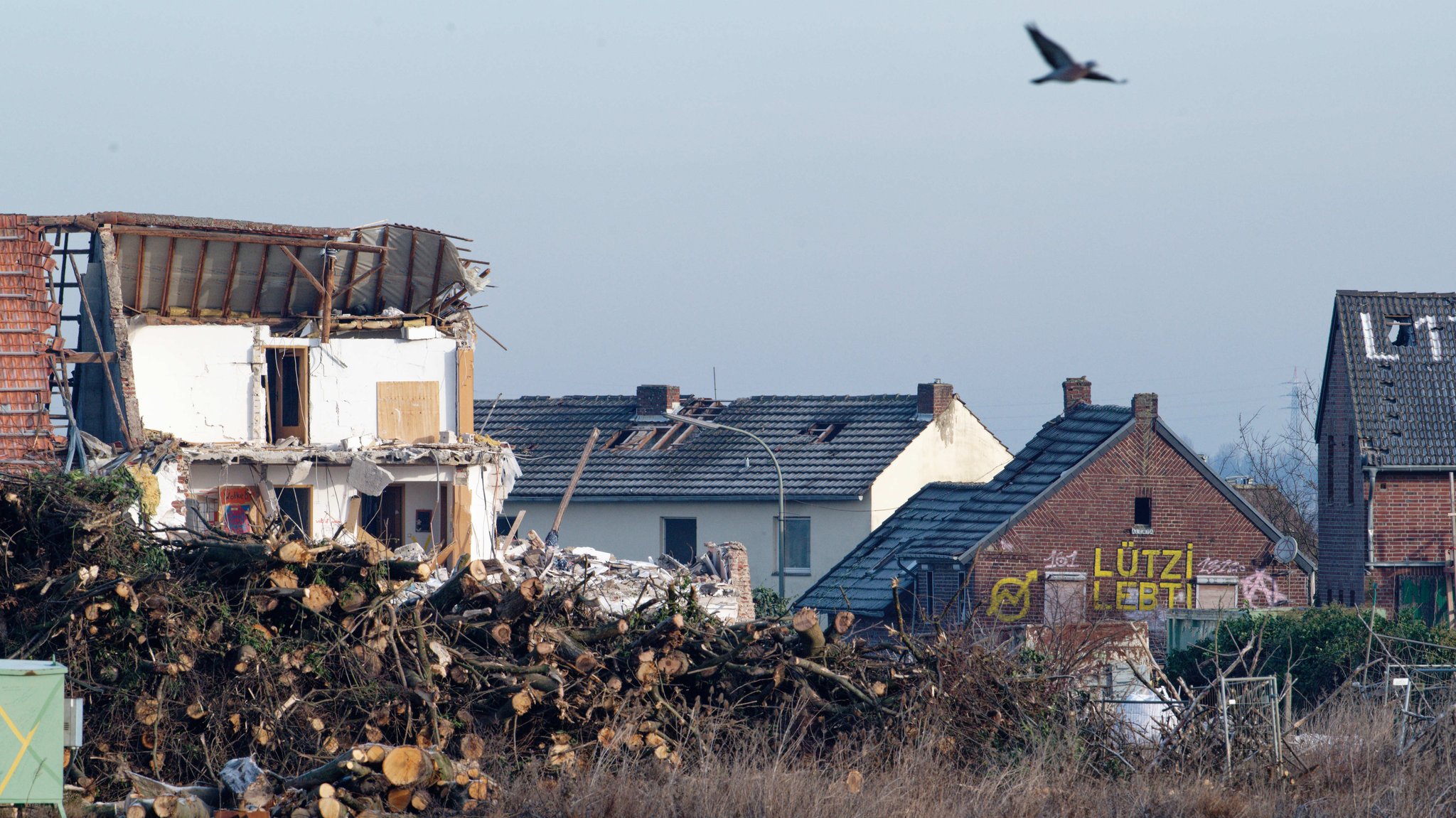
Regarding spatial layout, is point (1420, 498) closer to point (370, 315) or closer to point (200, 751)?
point (370, 315)

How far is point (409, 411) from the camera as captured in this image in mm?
28000

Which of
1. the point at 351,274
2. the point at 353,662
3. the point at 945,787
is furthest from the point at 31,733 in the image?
the point at 351,274

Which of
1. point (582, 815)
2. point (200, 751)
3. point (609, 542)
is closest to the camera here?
point (582, 815)

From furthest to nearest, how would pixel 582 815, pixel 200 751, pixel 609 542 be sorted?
pixel 609 542 → pixel 200 751 → pixel 582 815

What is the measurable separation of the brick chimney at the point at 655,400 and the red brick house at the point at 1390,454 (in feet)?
59.2

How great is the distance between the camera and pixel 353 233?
27.1 meters

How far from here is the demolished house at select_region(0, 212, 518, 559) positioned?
2414cm

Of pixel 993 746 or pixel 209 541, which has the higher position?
pixel 209 541

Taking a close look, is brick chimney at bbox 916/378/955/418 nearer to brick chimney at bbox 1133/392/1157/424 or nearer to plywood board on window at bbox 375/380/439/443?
brick chimney at bbox 1133/392/1157/424

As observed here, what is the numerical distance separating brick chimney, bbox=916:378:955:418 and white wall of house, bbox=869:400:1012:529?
0.27 m

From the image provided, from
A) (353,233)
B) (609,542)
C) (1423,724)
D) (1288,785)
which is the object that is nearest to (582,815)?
(1288,785)

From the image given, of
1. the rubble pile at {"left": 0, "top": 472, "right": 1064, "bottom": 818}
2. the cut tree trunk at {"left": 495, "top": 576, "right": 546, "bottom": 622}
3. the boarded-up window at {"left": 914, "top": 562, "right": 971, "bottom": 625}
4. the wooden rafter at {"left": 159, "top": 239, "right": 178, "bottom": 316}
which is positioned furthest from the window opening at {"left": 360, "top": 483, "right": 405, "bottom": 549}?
the cut tree trunk at {"left": 495, "top": 576, "right": 546, "bottom": 622}

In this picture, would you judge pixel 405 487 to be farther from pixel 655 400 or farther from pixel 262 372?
pixel 655 400

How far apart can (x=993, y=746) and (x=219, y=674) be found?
20.8ft
